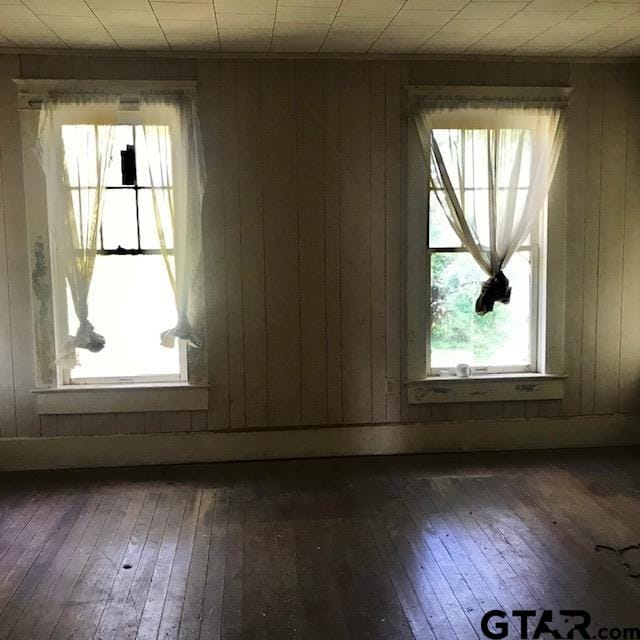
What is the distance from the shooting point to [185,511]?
11.9 feet

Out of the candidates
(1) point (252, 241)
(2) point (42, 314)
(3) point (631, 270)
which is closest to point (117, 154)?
(1) point (252, 241)

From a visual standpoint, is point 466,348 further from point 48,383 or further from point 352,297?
point 48,383

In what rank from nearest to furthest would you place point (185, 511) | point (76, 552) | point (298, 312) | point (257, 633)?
point (257, 633) → point (76, 552) → point (185, 511) → point (298, 312)

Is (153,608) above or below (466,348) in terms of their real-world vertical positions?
below

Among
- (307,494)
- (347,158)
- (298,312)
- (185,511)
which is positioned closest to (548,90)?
(347,158)

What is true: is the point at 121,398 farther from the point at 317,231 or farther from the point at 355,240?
the point at 355,240

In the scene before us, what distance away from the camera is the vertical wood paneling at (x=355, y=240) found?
428 cm

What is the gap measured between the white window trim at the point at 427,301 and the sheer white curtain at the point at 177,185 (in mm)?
1400

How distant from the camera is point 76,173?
4.12 m

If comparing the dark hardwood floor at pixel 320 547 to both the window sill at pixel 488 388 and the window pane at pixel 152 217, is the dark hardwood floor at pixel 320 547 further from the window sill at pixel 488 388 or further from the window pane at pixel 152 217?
the window pane at pixel 152 217

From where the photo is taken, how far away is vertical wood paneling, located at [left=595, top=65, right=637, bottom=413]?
4480mm

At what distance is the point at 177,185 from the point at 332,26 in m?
1.36

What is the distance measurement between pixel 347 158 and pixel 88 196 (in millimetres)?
1679

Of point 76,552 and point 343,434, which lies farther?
point 343,434
